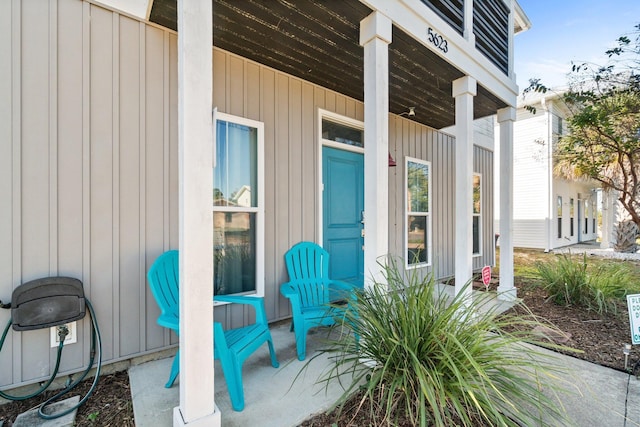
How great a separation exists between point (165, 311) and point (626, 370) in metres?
3.28

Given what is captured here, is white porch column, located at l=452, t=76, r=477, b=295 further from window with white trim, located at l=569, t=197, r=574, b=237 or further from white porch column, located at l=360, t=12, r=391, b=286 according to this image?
window with white trim, located at l=569, t=197, r=574, b=237

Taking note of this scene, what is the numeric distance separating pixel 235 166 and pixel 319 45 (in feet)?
4.21

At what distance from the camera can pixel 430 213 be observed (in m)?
4.78

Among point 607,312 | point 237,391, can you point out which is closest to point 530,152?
point 607,312

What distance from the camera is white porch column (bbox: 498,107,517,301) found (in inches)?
152

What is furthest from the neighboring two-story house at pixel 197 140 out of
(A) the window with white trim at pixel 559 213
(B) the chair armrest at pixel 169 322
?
(A) the window with white trim at pixel 559 213

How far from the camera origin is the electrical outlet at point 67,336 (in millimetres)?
1897

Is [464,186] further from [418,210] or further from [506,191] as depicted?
[418,210]

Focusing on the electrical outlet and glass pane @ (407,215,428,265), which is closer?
the electrical outlet

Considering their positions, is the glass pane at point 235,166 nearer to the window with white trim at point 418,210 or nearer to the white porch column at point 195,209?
the white porch column at point 195,209

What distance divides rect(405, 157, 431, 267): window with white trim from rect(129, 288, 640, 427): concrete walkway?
2369 mm

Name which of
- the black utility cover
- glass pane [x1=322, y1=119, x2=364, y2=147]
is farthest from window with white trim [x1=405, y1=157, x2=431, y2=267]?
the black utility cover

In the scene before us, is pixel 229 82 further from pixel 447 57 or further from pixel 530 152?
pixel 530 152

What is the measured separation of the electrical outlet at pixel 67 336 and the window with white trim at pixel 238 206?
3.15ft
